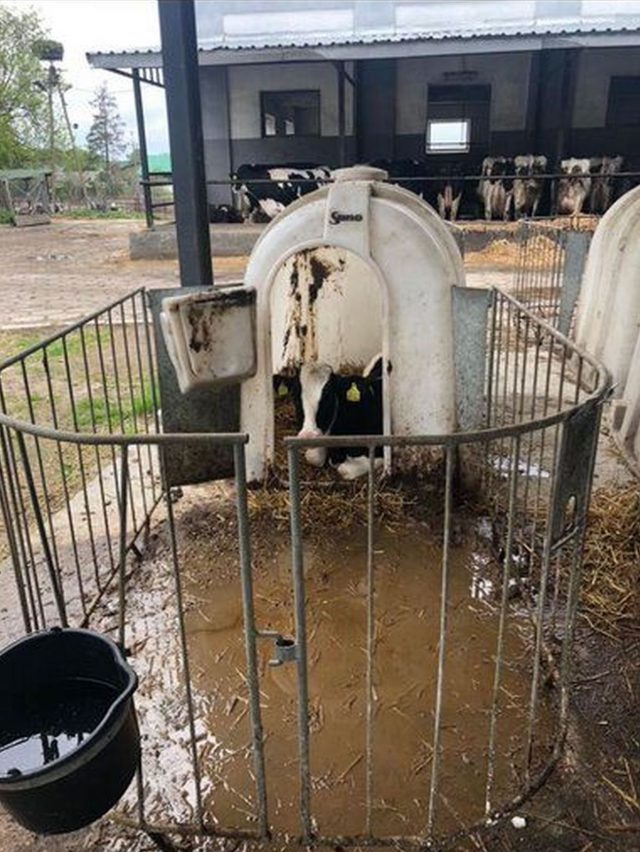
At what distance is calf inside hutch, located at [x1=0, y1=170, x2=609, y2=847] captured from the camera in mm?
2043

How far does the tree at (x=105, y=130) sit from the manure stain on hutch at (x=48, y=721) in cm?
4165

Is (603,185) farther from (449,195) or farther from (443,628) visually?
(443,628)

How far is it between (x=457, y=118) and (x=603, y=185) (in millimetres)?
3856

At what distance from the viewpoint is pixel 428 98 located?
Result: 16500 mm

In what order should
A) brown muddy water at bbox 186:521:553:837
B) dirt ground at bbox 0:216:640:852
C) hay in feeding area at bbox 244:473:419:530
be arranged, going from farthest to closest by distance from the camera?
hay in feeding area at bbox 244:473:419:530, brown muddy water at bbox 186:521:553:837, dirt ground at bbox 0:216:640:852

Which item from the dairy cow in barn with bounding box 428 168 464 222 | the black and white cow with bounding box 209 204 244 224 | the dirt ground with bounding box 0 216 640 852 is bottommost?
the dirt ground with bounding box 0 216 640 852

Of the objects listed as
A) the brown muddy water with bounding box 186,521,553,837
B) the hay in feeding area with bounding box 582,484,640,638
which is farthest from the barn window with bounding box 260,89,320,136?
the brown muddy water with bounding box 186,521,553,837

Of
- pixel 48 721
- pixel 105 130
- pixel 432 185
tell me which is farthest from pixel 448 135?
pixel 105 130

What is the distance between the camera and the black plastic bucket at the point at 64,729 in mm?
1684

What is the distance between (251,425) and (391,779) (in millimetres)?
2212

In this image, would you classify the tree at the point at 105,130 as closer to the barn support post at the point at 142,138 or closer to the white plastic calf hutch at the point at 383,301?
the barn support post at the point at 142,138

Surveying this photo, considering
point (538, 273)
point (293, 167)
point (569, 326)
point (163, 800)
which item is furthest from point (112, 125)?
point (163, 800)

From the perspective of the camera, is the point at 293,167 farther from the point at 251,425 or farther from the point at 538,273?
the point at 251,425

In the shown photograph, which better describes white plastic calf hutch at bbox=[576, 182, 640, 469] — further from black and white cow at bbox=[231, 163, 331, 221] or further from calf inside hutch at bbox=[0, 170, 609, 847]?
black and white cow at bbox=[231, 163, 331, 221]
